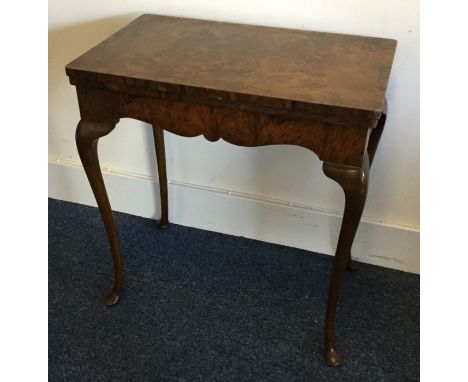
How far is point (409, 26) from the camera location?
1.24 m

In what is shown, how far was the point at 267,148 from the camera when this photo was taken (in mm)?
1504

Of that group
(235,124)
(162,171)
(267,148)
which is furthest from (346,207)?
(162,171)

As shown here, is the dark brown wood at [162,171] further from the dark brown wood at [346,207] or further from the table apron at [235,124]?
the dark brown wood at [346,207]

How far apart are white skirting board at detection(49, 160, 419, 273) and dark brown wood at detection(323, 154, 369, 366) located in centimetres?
36

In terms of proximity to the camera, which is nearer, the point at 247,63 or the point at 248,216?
the point at 247,63

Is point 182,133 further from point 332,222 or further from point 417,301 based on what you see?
point 417,301

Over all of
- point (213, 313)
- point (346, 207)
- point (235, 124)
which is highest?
point (235, 124)

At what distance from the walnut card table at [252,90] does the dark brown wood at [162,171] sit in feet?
1.02

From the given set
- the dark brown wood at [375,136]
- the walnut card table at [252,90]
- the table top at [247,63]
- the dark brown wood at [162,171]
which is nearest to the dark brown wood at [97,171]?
the walnut card table at [252,90]

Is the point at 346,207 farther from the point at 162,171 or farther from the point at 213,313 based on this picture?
the point at 162,171

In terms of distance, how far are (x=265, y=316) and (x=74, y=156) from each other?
0.84 metres

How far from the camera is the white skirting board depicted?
154cm

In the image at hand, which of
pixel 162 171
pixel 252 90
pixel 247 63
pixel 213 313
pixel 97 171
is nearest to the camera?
pixel 252 90

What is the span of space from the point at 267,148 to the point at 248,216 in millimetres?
248
